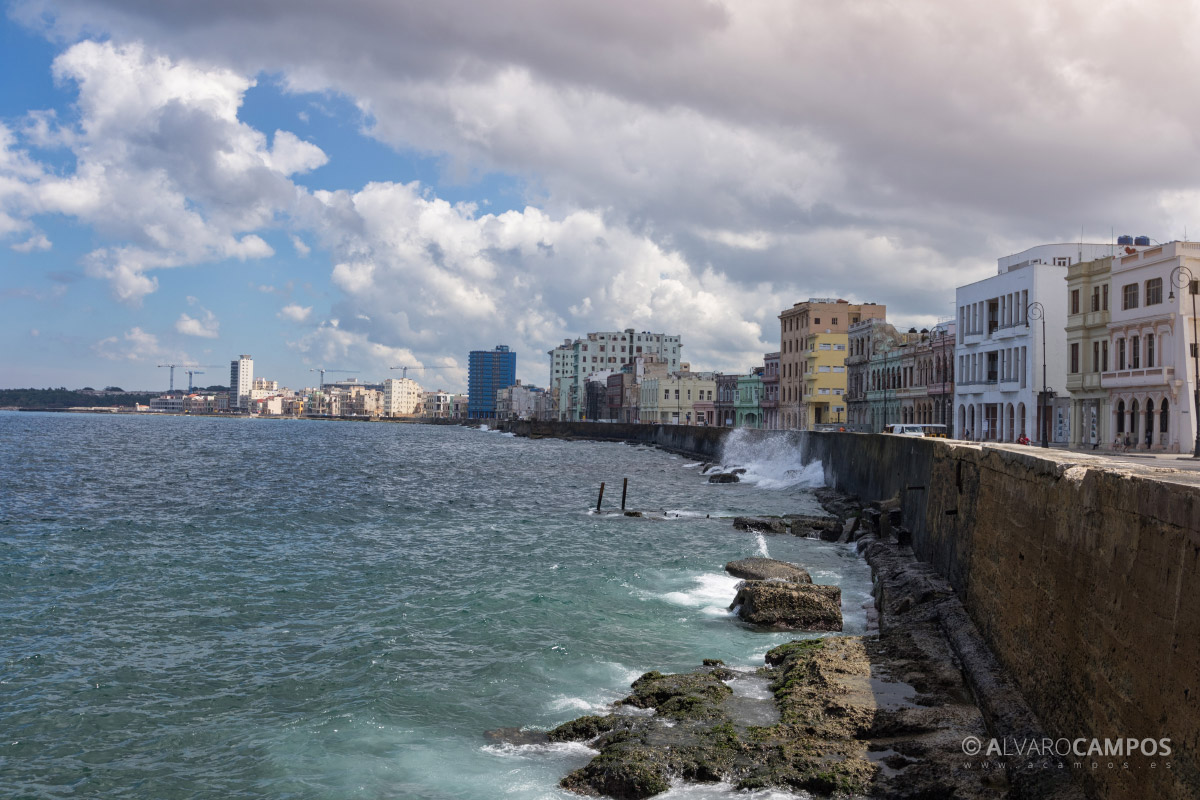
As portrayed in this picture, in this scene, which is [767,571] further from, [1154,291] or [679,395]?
[679,395]

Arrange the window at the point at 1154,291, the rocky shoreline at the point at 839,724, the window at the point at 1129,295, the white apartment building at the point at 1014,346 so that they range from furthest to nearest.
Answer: the white apartment building at the point at 1014,346
the window at the point at 1129,295
the window at the point at 1154,291
the rocky shoreline at the point at 839,724

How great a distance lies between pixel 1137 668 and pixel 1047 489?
411 cm

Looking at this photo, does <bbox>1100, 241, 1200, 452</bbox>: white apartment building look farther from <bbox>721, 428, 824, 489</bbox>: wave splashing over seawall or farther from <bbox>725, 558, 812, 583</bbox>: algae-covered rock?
<bbox>725, 558, 812, 583</bbox>: algae-covered rock

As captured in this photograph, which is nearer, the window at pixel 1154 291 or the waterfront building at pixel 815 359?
the window at pixel 1154 291

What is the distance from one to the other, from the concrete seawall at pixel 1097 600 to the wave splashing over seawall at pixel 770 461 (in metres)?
39.8

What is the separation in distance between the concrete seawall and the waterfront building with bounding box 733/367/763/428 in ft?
347

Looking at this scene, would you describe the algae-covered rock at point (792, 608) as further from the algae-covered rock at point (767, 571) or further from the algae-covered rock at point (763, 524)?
the algae-covered rock at point (763, 524)

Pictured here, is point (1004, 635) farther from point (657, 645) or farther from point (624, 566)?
point (624, 566)

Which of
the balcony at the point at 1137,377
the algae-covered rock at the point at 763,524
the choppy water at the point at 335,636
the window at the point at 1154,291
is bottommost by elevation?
the choppy water at the point at 335,636

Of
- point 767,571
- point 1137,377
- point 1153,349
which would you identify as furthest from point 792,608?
point 1153,349

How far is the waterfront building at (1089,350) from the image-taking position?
46.2m

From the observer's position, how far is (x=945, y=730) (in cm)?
1099

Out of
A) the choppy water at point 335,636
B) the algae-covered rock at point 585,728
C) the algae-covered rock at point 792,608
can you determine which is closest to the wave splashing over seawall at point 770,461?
the choppy water at point 335,636

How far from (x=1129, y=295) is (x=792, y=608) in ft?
116
